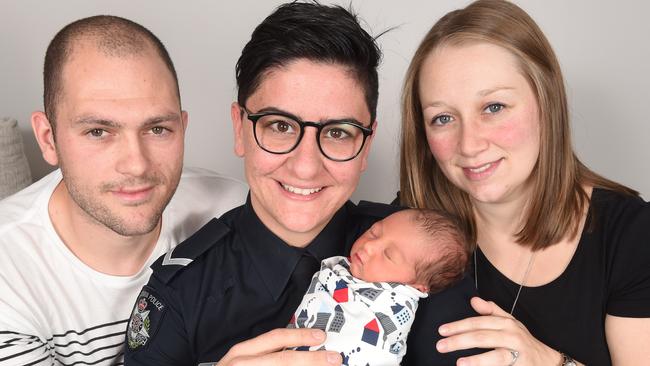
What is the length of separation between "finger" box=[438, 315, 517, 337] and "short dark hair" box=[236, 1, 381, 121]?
65 centimetres

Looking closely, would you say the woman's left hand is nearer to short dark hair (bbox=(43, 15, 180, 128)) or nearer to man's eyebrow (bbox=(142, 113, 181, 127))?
man's eyebrow (bbox=(142, 113, 181, 127))

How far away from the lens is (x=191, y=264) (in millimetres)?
2029

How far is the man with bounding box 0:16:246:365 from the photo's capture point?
7.02ft

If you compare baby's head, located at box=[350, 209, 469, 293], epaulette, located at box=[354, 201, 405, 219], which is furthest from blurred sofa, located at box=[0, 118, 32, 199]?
baby's head, located at box=[350, 209, 469, 293]

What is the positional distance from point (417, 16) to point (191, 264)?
1758 mm

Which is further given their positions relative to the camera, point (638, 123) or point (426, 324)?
point (638, 123)

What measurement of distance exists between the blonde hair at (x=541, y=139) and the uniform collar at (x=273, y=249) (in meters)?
0.59

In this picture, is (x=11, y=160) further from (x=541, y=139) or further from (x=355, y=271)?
(x=541, y=139)

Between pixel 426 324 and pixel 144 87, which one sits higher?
pixel 144 87

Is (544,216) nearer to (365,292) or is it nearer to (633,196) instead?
(633,196)

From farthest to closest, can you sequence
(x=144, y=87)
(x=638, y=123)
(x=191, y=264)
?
(x=638, y=123), (x=144, y=87), (x=191, y=264)

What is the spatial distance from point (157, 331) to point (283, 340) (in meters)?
0.41

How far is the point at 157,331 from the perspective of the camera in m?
1.95

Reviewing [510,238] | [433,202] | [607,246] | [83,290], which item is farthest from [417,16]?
[83,290]
